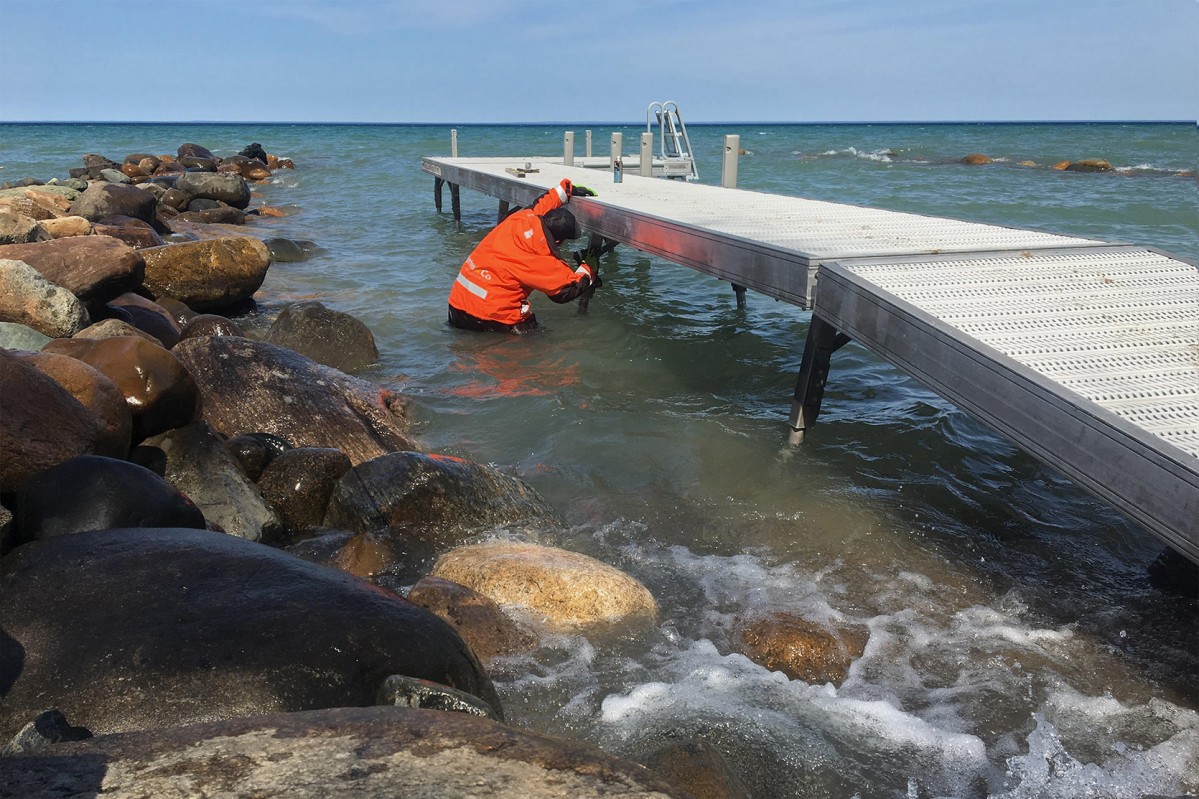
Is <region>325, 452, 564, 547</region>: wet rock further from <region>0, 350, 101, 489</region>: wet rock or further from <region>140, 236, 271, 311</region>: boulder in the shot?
<region>140, 236, 271, 311</region>: boulder

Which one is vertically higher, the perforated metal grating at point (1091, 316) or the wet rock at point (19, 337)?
the perforated metal grating at point (1091, 316)

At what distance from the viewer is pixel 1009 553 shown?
468 cm

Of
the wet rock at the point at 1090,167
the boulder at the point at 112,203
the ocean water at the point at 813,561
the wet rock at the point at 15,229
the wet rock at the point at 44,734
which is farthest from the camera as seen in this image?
the wet rock at the point at 1090,167

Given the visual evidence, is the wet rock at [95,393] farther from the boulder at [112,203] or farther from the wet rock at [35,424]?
the boulder at [112,203]

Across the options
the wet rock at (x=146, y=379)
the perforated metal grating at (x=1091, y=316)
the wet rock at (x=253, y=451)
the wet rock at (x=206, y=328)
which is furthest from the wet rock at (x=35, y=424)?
the perforated metal grating at (x=1091, y=316)

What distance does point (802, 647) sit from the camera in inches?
148

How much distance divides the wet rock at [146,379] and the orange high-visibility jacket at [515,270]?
413 centimetres

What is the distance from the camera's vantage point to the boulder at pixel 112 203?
43.5 ft

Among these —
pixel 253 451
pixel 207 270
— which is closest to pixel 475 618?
pixel 253 451

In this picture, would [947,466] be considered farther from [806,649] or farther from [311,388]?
[311,388]

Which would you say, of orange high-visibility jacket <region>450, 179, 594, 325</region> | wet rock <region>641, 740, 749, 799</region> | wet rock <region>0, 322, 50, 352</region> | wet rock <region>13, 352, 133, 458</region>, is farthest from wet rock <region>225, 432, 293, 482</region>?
orange high-visibility jacket <region>450, 179, 594, 325</region>

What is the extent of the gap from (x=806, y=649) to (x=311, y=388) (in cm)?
389

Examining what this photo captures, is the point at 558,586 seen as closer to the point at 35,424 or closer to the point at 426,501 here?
the point at 426,501

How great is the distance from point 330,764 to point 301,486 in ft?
10.9
